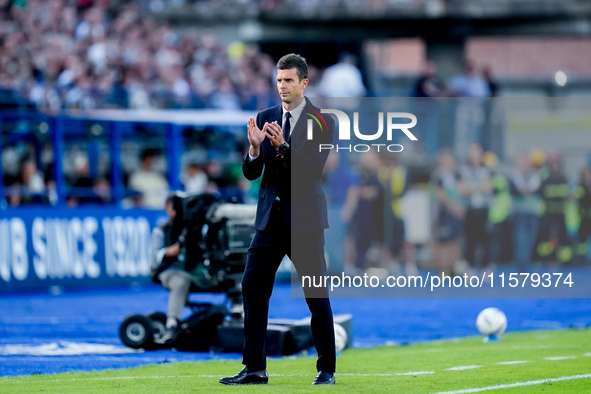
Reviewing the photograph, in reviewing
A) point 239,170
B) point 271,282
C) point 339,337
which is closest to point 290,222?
point 271,282

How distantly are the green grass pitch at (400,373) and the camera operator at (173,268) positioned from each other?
112cm

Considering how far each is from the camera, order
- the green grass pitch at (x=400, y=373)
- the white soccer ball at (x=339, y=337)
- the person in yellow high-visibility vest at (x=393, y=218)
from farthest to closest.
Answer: the person in yellow high-visibility vest at (x=393, y=218) → the white soccer ball at (x=339, y=337) → the green grass pitch at (x=400, y=373)

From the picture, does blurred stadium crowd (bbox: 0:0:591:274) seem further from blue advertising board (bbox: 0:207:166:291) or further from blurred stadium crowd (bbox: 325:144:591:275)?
blue advertising board (bbox: 0:207:166:291)

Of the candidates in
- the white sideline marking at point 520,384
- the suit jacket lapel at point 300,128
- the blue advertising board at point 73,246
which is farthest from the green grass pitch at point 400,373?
the blue advertising board at point 73,246

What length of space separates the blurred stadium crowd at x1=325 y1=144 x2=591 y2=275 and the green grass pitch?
8.98 meters

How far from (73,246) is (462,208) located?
26.1 feet

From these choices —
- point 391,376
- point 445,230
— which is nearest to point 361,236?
point 445,230

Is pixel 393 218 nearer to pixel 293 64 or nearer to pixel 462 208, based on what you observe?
pixel 462 208

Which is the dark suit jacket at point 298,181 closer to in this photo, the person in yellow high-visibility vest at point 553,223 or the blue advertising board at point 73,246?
the blue advertising board at point 73,246

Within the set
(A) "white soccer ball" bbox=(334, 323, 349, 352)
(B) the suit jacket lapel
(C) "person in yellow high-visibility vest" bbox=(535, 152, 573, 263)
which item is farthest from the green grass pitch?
(C) "person in yellow high-visibility vest" bbox=(535, 152, 573, 263)

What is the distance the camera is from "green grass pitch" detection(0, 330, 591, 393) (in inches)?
265

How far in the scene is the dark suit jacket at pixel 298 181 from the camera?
659 cm

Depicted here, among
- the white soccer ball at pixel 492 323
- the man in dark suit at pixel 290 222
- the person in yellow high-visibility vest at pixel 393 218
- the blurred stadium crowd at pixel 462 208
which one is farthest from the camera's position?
the person in yellow high-visibility vest at pixel 393 218

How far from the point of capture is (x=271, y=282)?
680cm
